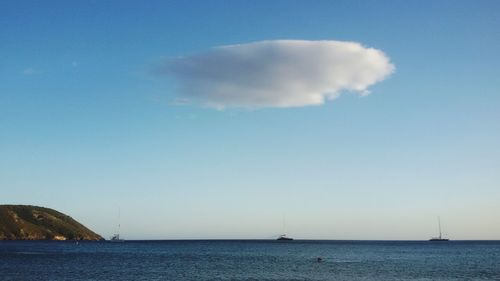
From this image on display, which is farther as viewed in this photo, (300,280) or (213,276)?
(213,276)

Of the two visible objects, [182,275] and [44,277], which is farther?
[182,275]

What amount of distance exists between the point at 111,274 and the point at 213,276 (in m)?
18.4

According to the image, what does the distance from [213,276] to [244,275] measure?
580 cm

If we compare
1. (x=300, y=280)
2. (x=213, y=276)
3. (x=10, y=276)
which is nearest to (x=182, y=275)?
(x=213, y=276)

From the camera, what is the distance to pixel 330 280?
276ft

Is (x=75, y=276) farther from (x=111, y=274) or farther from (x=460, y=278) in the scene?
(x=460, y=278)

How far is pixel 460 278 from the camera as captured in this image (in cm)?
9244

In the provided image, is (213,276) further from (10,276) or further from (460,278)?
(460,278)

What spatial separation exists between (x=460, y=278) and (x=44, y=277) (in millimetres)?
70634

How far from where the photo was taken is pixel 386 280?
85.8 meters

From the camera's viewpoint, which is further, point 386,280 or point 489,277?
point 489,277

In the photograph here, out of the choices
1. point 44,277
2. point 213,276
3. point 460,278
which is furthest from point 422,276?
point 44,277

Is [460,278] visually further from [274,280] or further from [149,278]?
[149,278]

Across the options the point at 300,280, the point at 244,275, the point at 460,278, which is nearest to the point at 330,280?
the point at 300,280
